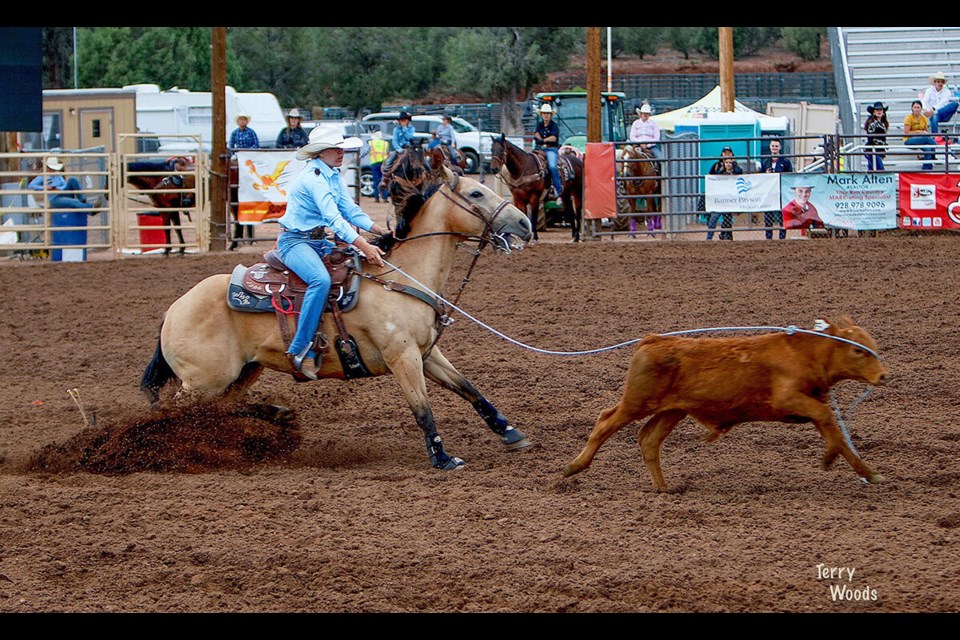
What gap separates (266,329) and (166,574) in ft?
8.11

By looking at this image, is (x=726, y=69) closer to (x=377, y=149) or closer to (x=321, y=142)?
(x=377, y=149)

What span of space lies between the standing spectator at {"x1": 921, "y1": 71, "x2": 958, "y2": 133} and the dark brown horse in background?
41.3 feet

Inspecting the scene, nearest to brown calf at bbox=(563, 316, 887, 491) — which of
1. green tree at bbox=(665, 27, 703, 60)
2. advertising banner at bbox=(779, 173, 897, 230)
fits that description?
advertising banner at bbox=(779, 173, 897, 230)

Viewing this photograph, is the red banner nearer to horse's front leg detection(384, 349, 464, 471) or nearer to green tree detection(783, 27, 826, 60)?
horse's front leg detection(384, 349, 464, 471)

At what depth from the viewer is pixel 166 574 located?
5391 mm

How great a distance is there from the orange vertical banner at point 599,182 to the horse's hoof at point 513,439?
11.5 m

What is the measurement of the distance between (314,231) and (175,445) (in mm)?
1643

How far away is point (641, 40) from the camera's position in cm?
6009

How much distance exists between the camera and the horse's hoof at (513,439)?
7.62 meters

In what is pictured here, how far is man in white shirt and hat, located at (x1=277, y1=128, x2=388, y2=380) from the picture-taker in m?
7.36

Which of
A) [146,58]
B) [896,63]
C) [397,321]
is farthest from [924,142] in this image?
[146,58]
